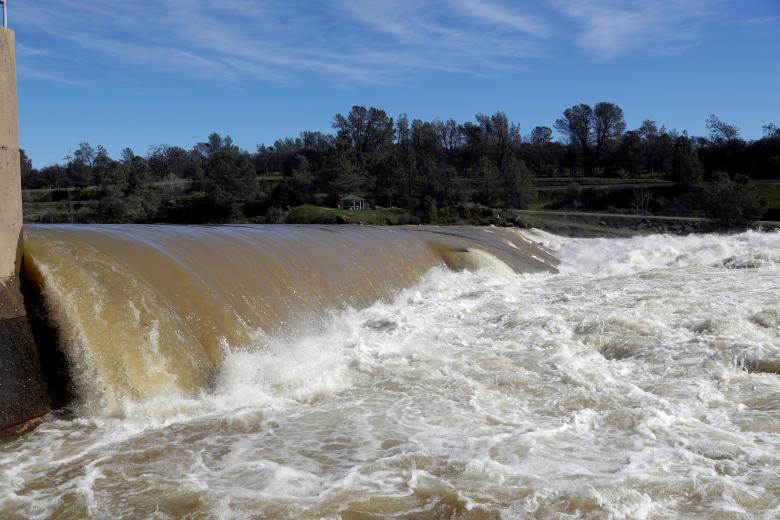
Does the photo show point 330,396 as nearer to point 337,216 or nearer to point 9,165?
point 9,165

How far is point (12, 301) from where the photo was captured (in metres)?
6.31

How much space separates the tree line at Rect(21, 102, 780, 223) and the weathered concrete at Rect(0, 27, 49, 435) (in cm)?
3991

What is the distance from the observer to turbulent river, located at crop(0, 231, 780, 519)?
4527 mm

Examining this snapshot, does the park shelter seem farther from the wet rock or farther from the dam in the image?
the wet rock

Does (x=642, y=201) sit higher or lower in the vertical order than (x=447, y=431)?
higher

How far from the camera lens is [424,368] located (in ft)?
25.6

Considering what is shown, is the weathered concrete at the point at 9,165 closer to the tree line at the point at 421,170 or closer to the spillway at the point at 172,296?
the spillway at the point at 172,296

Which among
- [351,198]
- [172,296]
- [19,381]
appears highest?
[351,198]

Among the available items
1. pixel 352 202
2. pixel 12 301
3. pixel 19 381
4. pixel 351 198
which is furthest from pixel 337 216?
pixel 19 381

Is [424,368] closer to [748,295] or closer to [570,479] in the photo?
[570,479]

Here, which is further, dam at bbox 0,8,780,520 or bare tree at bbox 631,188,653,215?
bare tree at bbox 631,188,653,215

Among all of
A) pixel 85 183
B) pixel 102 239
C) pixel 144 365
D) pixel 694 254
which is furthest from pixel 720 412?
pixel 85 183

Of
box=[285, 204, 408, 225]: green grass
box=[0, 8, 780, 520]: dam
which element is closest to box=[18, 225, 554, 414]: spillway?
box=[0, 8, 780, 520]: dam

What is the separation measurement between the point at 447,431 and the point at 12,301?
4333 mm
